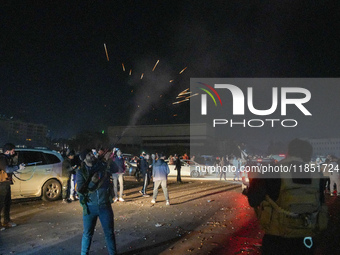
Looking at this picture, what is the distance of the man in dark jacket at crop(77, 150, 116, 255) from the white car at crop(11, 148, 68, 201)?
6.14 m

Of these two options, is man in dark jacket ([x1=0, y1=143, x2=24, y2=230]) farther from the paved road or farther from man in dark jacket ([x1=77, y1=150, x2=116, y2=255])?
man in dark jacket ([x1=77, y1=150, x2=116, y2=255])

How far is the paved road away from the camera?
17.9ft

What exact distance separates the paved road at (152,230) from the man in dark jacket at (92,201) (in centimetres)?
102

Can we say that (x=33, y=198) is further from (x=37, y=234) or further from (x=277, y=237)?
(x=277, y=237)

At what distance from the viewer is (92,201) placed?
439 centimetres

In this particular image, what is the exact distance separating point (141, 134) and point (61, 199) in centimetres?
5792

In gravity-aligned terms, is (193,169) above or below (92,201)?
below

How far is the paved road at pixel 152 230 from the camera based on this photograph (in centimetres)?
544

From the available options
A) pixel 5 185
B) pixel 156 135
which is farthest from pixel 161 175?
pixel 156 135

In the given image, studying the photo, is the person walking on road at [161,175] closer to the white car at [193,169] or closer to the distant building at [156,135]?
the white car at [193,169]

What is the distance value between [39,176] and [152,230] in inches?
218

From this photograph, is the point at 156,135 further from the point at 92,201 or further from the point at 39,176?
the point at 92,201

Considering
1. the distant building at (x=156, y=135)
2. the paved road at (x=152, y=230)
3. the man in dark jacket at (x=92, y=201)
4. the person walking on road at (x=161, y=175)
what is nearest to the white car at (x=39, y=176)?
the paved road at (x=152, y=230)

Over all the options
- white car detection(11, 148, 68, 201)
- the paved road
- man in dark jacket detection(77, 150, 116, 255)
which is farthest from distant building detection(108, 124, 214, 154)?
man in dark jacket detection(77, 150, 116, 255)
